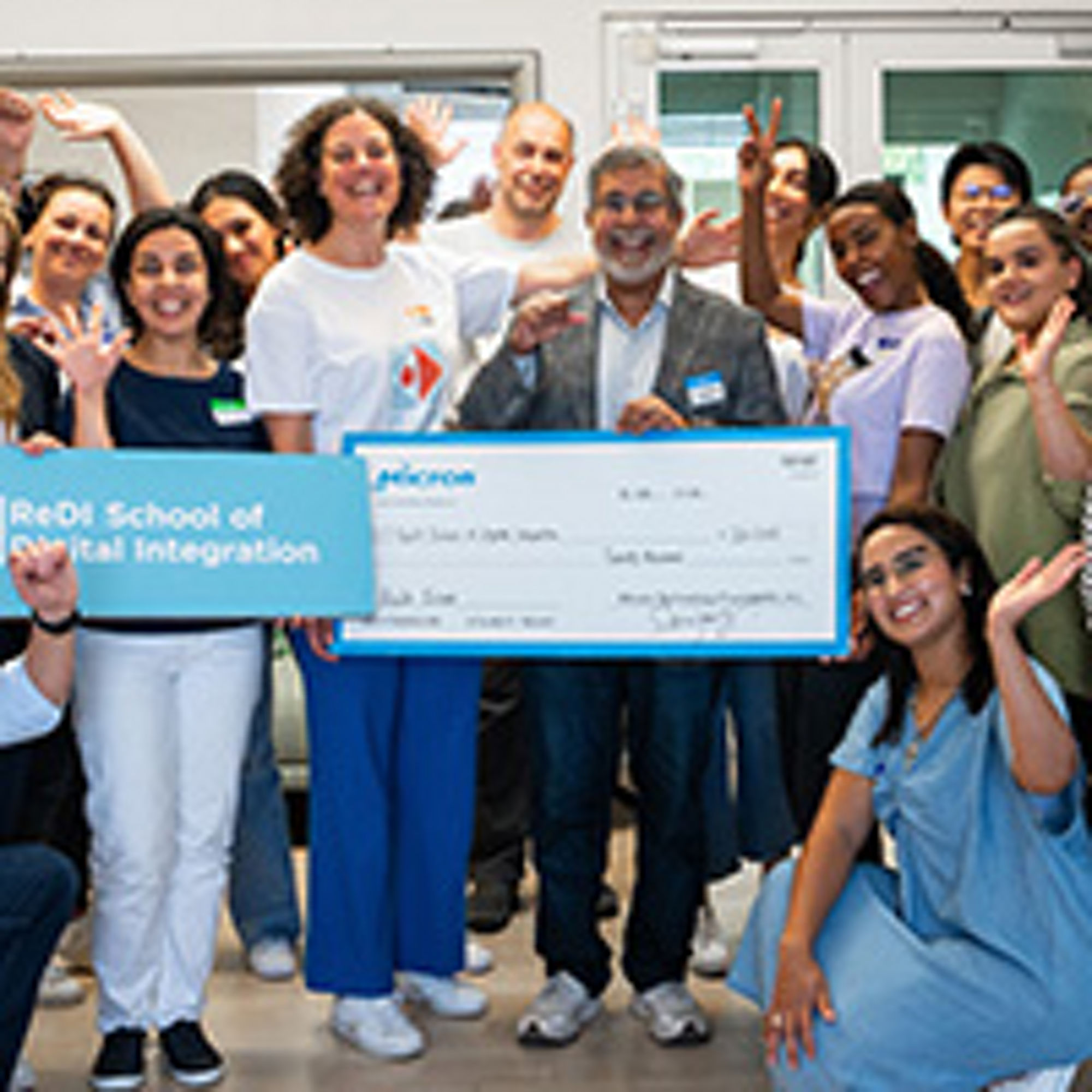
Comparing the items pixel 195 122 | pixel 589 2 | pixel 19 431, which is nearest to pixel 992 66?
pixel 589 2

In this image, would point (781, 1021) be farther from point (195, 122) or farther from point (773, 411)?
point (195, 122)

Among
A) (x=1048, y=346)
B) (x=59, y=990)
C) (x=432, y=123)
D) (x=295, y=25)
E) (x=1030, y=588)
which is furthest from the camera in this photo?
(x=295, y=25)

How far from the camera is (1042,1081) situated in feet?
8.86

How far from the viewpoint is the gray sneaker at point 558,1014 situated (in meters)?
3.33

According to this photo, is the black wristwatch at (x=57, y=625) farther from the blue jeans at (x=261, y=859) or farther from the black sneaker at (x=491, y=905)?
the black sneaker at (x=491, y=905)

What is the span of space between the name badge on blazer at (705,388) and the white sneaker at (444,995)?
127cm

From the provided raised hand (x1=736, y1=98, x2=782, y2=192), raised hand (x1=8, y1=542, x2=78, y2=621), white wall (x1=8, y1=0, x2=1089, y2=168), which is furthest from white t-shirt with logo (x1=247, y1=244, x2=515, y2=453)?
white wall (x1=8, y1=0, x2=1089, y2=168)

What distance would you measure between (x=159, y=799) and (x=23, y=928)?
1.43ft

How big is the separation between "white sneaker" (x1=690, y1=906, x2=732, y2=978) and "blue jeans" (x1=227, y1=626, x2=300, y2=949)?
923 millimetres

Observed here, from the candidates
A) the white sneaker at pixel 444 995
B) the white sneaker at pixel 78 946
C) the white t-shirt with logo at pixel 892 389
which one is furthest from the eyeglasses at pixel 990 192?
the white sneaker at pixel 78 946

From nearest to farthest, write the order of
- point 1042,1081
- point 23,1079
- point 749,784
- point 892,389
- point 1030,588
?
point 1030,588 < point 1042,1081 < point 23,1079 < point 892,389 < point 749,784

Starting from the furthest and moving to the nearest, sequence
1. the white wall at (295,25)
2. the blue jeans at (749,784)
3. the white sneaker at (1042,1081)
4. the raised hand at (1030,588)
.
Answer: the white wall at (295,25), the blue jeans at (749,784), the white sneaker at (1042,1081), the raised hand at (1030,588)

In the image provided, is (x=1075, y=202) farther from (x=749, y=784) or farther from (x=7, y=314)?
(x=7, y=314)

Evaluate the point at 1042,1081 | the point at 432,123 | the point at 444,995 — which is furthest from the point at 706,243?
the point at 1042,1081
